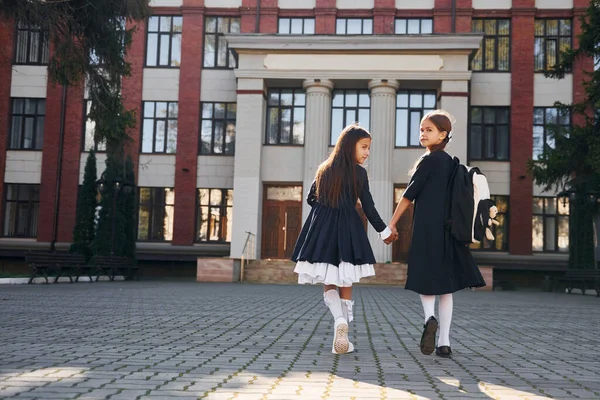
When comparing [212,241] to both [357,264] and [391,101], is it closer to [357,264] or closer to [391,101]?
[391,101]

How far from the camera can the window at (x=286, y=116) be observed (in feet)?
98.5

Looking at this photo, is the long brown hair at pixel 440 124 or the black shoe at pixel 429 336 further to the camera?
the long brown hair at pixel 440 124

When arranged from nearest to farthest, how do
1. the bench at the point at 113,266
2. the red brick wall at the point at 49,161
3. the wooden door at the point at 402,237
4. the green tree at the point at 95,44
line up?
1. the green tree at the point at 95,44
2. the bench at the point at 113,266
3. the wooden door at the point at 402,237
4. the red brick wall at the point at 49,161

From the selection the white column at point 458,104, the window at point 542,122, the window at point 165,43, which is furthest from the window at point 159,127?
the window at point 542,122

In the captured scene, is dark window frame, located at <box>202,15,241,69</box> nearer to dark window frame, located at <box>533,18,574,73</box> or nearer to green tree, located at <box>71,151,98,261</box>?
green tree, located at <box>71,151,98,261</box>

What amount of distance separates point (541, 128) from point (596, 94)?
35.6 ft

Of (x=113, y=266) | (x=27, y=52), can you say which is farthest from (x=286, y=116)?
(x=27, y=52)

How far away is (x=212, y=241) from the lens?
30875 millimetres

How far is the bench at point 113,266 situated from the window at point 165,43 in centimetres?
1002

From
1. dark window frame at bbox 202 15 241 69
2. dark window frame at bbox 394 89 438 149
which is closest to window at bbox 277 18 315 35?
dark window frame at bbox 202 15 241 69

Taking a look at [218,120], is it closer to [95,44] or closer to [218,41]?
[218,41]

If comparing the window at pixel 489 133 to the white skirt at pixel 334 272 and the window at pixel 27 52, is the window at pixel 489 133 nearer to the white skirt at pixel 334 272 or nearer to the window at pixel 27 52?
the window at pixel 27 52

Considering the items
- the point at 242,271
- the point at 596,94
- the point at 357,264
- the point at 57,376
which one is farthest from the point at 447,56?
the point at 57,376

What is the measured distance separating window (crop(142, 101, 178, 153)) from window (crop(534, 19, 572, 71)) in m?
15.8
